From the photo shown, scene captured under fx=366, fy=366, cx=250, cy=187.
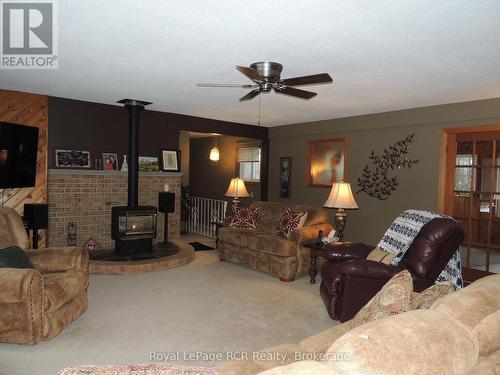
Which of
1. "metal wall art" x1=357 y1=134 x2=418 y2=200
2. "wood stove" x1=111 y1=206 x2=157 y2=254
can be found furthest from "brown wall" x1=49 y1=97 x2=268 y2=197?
"metal wall art" x1=357 y1=134 x2=418 y2=200

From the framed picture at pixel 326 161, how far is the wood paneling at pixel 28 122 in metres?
4.57

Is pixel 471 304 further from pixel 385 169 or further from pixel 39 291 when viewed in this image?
pixel 385 169

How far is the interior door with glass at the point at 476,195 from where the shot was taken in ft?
15.6

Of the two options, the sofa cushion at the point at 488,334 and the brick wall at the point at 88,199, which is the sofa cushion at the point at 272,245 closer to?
the brick wall at the point at 88,199

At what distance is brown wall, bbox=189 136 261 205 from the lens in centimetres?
910

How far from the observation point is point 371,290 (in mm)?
3195

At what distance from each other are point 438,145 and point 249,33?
3779mm

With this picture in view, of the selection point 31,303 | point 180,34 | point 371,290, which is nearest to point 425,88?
point 371,290

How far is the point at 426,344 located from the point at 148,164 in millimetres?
5793

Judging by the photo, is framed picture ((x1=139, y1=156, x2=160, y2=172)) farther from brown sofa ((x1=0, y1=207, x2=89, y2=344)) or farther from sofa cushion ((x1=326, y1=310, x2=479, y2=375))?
sofa cushion ((x1=326, y1=310, x2=479, y2=375))

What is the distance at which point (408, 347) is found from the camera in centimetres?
93

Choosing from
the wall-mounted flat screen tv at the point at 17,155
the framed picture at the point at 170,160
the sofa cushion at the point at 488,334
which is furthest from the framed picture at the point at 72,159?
the sofa cushion at the point at 488,334

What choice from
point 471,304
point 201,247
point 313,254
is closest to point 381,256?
point 313,254

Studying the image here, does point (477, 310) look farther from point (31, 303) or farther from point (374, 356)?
point (31, 303)
